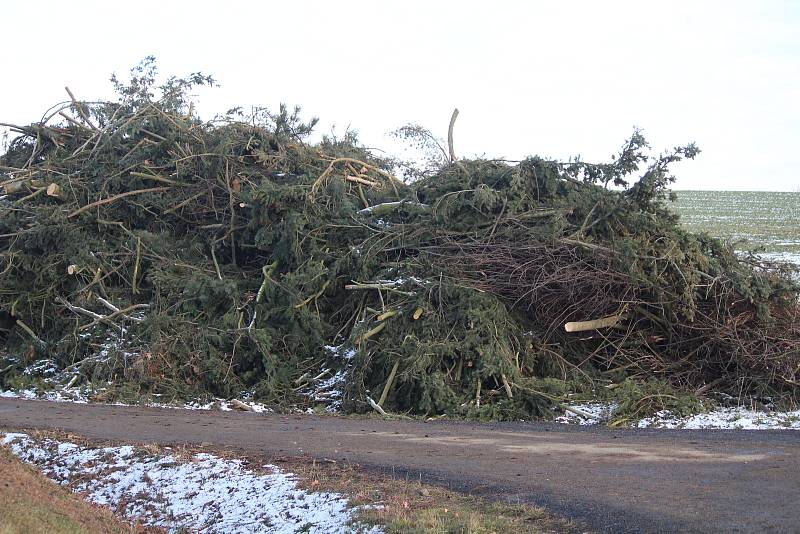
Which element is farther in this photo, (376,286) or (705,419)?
(376,286)

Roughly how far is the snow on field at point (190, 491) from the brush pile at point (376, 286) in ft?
12.3

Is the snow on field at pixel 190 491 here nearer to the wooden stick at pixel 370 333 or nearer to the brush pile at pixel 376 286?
the brush pile at pixel 376 286

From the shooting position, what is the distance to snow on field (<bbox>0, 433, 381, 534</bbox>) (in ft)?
20.7

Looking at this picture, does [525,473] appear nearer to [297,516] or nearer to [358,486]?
[358,486]

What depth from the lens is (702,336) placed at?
12.1 metres

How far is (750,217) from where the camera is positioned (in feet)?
115

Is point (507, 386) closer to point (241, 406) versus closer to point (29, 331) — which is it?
point (241, 406)

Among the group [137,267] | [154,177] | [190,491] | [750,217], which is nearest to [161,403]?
[137,267]

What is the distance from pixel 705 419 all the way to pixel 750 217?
27.0 m

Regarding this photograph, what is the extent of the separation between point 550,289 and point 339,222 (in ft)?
11.9

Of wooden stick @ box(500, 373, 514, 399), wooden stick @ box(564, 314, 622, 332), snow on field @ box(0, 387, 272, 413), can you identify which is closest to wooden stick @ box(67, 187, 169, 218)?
snow on field @ box(0, 387, 272, 413)

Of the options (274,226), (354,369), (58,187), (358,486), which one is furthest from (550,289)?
(58,187)

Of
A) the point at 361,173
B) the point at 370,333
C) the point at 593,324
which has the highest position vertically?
the point at 361,173

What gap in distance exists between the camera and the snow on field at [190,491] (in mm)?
6312
